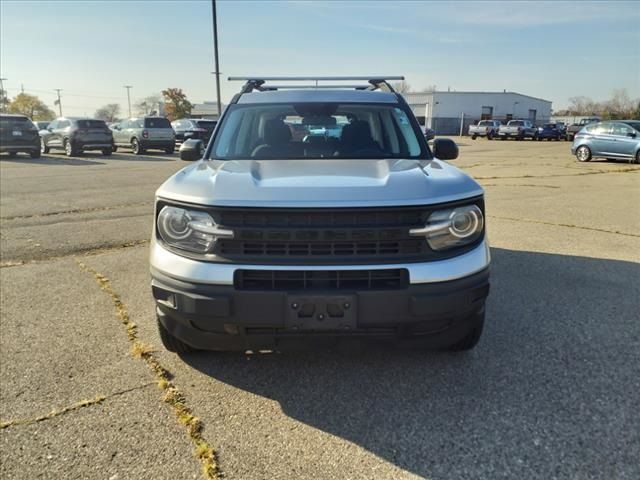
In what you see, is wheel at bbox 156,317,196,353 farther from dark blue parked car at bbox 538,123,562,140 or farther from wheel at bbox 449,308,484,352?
dark blue parked car at bbox 538,123,562,140

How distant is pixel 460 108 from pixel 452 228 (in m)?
67.3

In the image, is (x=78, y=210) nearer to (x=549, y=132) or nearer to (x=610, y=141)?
(x=610, y=141)

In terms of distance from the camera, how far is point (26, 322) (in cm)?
383

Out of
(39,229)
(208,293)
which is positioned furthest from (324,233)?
(39,229)

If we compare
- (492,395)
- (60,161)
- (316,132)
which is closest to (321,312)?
(492,395)

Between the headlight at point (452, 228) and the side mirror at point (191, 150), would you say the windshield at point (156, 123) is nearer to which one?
the side mirror at point (191, 150)

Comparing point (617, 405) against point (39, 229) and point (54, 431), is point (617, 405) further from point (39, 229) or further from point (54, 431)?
point (39, 229)

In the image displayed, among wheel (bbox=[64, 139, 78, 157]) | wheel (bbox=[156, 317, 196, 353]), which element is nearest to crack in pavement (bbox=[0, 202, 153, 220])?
wheel (bbox=[156, 317, 196, 353])

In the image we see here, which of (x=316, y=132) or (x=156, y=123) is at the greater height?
(x=156, y=123)

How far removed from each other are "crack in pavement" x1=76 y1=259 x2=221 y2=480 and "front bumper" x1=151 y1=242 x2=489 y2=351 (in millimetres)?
427

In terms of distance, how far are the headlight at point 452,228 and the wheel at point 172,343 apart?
1629 millimetres

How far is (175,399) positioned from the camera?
9.07 ft

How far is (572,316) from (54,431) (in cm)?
370

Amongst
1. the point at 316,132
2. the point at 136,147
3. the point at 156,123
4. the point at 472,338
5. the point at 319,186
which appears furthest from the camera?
the point at 136,147
